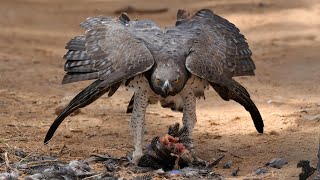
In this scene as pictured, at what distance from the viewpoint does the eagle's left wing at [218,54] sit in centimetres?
679

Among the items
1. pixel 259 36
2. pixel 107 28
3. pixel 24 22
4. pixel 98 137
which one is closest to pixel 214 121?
pixel 98 137

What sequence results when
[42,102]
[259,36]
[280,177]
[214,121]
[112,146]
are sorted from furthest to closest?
[259,36]
[42,102]
[214,121]
[112,146]
[280,177]

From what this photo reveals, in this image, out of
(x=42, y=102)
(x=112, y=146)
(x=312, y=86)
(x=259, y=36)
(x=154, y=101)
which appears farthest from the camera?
(x=259, y=36)

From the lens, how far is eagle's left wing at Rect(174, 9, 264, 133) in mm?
6793

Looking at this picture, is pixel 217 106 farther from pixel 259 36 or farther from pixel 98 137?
pixel 259 36

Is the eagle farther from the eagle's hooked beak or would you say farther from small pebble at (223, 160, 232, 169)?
small pebble at (223, 160, 232, 169)

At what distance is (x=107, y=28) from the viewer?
24.2ft

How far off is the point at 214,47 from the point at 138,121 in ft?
3.07

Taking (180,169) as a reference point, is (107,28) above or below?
above

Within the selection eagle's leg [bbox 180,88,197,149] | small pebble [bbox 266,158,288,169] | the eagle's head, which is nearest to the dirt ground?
small pebble [bbox 266,158,288,169]

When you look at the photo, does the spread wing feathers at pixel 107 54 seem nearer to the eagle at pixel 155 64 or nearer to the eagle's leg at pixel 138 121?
the eagle at pixel 155 64

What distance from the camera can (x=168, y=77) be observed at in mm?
6578

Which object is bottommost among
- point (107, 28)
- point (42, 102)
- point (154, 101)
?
point (42, 102)

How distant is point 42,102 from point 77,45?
2305 mm
